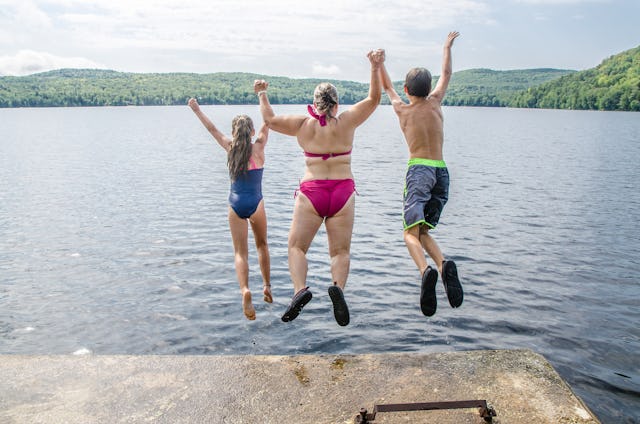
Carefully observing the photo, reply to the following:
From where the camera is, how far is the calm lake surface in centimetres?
1267

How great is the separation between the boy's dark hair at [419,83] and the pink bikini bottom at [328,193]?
1.36 metres

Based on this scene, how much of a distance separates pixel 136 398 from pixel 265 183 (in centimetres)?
2903

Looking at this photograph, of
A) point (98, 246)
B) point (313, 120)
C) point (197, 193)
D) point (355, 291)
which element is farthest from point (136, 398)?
point (197, 193)

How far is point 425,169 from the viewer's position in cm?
739

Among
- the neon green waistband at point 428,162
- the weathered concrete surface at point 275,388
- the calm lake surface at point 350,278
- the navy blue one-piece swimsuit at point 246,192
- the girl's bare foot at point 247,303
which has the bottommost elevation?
the calm lake surface at point 350,278

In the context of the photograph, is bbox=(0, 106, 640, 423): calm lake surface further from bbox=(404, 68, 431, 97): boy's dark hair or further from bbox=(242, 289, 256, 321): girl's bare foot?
bbox=(404, 68, 431, 97): boy's dark hair

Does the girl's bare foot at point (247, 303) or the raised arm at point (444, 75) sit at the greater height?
the raised arm at point (444, 75)

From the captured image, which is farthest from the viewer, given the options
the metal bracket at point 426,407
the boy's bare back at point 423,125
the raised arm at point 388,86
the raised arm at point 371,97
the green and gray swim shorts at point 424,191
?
the green and gray swim shorts at point 424,191

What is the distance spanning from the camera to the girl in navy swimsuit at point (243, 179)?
8.00 metres

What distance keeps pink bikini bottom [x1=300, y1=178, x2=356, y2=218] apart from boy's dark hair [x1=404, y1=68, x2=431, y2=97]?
4.47 ft

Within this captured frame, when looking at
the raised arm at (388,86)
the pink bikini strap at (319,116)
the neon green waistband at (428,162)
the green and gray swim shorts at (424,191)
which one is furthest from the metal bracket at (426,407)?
the raised arm at (388,86)

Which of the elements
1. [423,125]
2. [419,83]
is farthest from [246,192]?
[419,83]

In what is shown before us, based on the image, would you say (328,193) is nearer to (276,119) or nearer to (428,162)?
(276,119)

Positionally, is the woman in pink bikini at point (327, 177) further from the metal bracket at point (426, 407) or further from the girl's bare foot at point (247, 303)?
the girl's bare foot at point (247, 303)
